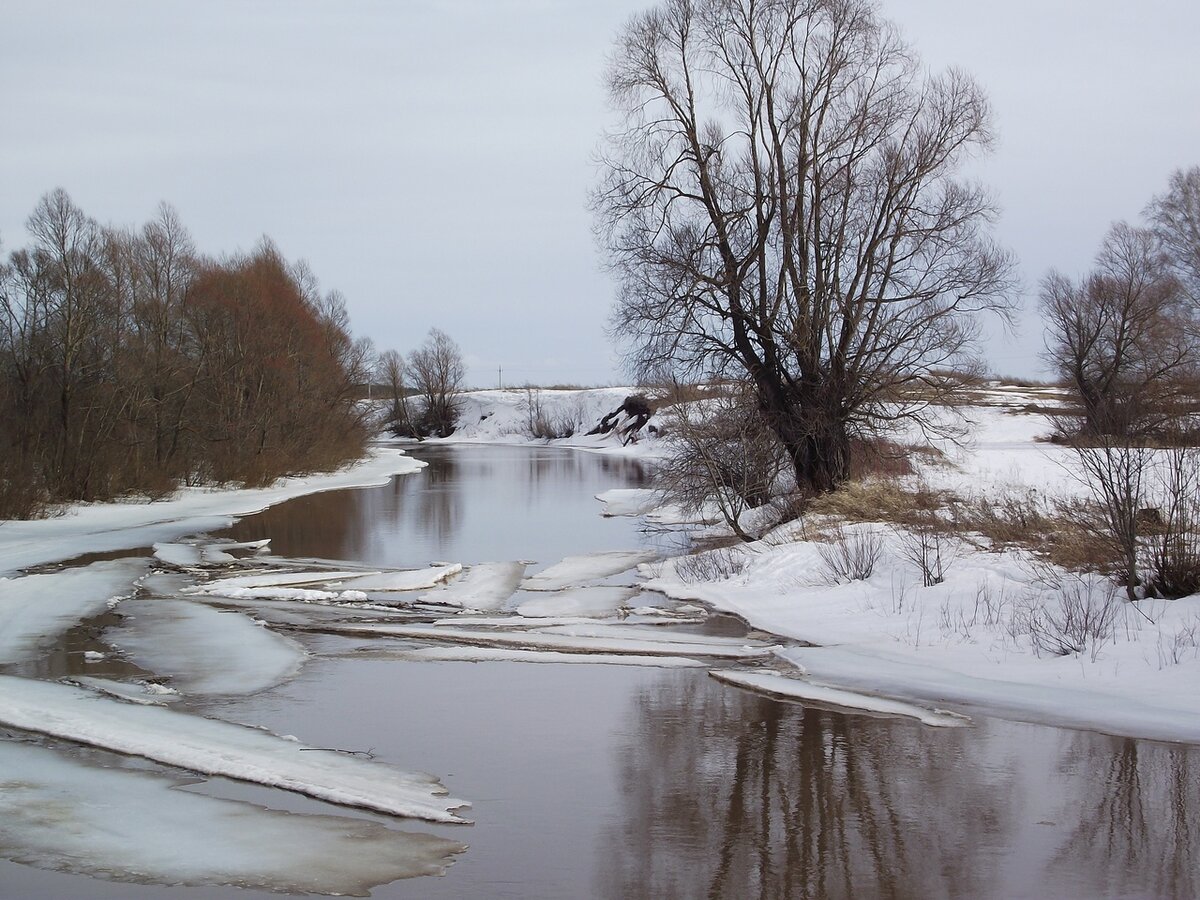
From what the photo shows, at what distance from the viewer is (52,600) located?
14469 mm

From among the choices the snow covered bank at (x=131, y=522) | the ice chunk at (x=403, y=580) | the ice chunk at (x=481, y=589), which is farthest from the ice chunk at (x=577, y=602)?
the snow covered bank at (x=131, y=522)

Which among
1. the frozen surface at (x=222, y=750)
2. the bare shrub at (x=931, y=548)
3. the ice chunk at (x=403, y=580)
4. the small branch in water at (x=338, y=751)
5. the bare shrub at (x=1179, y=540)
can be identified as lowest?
the small branch in water at (x=338, y=751)

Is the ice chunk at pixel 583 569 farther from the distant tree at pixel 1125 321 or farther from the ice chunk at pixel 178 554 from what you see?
the distant tree at pixel 1125 321

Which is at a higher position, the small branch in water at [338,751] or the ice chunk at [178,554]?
the ice chunk at [178,554]

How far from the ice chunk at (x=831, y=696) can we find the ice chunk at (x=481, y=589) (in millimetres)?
5422

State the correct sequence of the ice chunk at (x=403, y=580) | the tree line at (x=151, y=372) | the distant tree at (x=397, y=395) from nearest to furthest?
the ice chunk at (x=403, y=580), the tree line at (x=151, y=372), the distant tree at (x=397, y=395)

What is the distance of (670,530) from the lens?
84.7ft

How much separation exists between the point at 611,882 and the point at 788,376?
18.1 meters

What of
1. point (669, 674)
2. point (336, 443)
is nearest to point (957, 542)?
point (669, 674)

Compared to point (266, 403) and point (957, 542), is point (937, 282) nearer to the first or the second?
point (957, 542)

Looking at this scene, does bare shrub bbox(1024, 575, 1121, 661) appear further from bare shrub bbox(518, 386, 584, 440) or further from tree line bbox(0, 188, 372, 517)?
bare shrub bbox(518, 386, 584, 440)

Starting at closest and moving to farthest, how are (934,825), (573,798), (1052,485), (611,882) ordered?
1. (611,882)
2. (934,825)
3. (573,798)
4. (1052,485)

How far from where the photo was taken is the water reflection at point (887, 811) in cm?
561

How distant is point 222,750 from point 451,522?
2061cm
